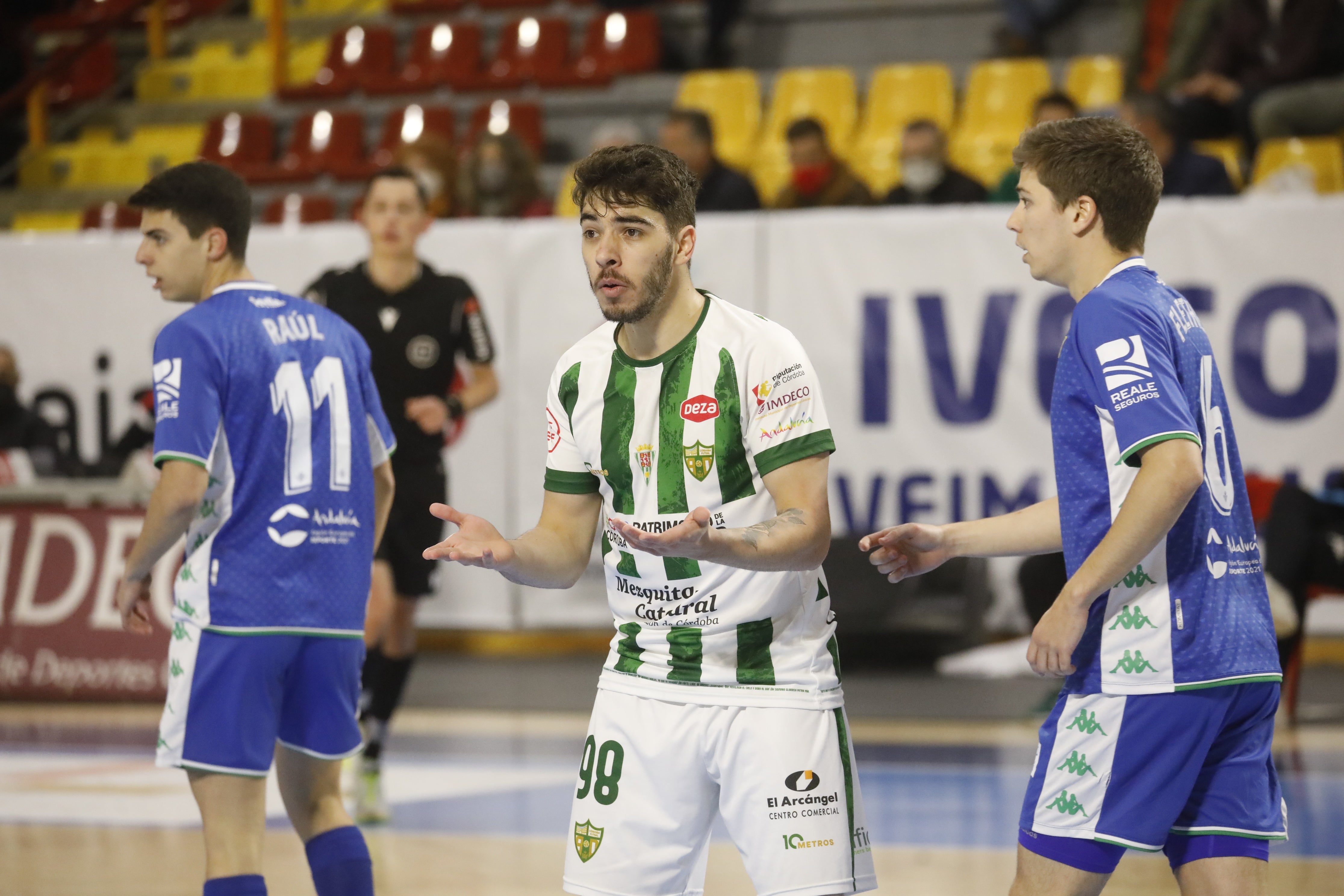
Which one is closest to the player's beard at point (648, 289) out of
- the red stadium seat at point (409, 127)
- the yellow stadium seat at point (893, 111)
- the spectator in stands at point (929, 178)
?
the spectator in stands at point (929, 178)

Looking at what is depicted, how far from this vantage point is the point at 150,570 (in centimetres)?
382

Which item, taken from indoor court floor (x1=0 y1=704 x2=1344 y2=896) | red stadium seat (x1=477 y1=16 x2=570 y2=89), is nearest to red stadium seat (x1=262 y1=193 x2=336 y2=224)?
red stadium seat (x1=477 y1=16 x2=570 y2=89)

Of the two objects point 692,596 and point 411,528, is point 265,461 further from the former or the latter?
point 411,528

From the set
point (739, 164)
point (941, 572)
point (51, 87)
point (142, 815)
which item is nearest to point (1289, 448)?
point (941, 572)

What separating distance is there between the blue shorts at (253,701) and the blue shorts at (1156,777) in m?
1.72

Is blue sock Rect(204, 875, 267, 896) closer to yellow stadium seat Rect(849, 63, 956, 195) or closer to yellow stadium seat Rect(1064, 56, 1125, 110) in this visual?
yellow stadium seat Rect(849, 63, 956, 195)

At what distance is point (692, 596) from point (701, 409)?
36 centimetres

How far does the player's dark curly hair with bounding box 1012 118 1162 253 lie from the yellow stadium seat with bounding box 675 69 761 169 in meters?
9.79

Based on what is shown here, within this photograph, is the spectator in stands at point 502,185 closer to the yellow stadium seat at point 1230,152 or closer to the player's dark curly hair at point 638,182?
the yellow stadium seat at point 1230,152

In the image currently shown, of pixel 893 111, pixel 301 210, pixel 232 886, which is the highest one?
pixel 893 111

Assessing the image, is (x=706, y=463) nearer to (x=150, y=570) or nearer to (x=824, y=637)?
(x=824, y=637)

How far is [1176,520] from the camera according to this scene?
2836 mm

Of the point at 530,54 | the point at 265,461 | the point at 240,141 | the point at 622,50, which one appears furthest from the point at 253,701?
the point at 240,141

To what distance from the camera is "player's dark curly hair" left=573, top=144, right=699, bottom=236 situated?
296 centimetres
